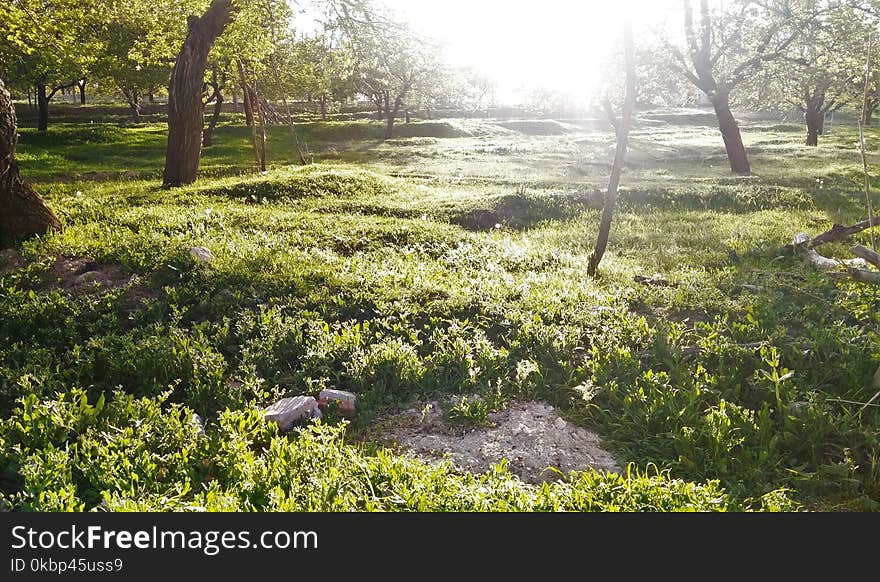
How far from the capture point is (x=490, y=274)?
9.04m

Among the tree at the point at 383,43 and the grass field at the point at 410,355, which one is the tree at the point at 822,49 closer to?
the grass field at the point at 410,355

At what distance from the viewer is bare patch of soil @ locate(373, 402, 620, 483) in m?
4.64

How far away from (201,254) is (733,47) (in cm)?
2298

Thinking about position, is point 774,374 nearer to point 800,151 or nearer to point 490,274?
point 490,274

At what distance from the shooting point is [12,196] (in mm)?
9055

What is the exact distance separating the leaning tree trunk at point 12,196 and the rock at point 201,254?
2.88 meters

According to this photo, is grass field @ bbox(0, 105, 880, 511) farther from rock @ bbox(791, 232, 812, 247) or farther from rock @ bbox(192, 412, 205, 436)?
rock @ bbox(791, 232, 812, 247)

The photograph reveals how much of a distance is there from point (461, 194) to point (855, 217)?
9.99 meters

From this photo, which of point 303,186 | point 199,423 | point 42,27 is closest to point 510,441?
point 199,423

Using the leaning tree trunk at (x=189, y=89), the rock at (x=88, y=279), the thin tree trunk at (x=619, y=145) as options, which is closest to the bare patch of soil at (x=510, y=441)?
the thin tree trunk at (x=619, y=145)

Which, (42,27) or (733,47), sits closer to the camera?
(42,27)

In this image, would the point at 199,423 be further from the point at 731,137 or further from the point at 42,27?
the point at 731,137

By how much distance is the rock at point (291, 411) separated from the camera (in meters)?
5.11
